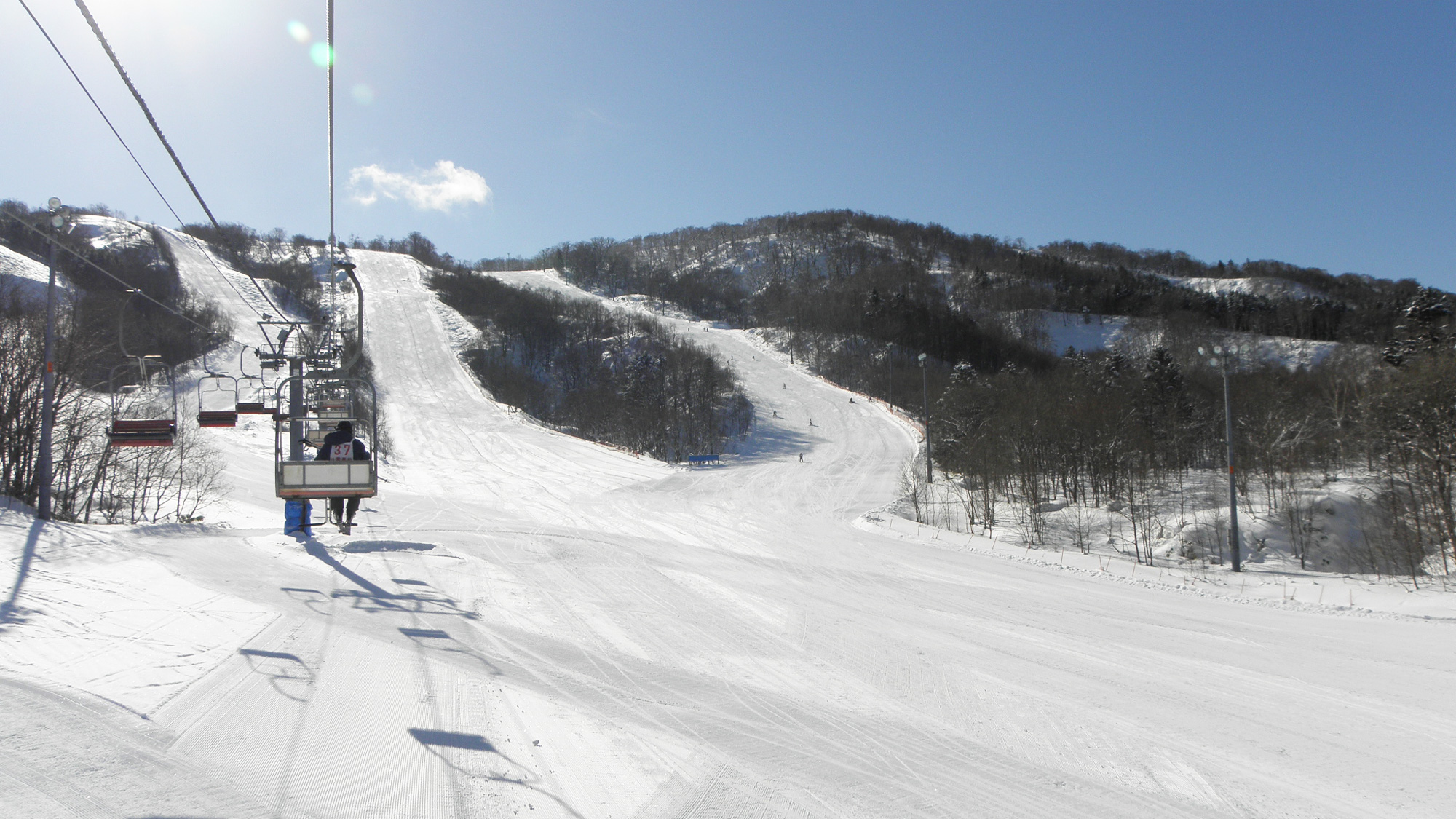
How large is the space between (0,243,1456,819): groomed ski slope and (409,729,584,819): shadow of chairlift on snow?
0.09 feet

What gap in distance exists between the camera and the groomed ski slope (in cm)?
460

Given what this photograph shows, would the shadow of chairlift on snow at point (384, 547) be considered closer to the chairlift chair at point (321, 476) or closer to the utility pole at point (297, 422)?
the chairlift chair at point (321, 476)

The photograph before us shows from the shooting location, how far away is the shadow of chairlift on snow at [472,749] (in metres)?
4.56

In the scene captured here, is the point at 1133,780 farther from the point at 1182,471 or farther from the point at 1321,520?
the point at 1182,471

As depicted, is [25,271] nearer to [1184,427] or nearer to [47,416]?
[47,416]

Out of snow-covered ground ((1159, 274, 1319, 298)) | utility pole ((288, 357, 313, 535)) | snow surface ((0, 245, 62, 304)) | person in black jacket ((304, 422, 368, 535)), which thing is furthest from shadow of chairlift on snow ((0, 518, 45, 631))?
snow-covered ground ((1159, 274, 1319, 298))

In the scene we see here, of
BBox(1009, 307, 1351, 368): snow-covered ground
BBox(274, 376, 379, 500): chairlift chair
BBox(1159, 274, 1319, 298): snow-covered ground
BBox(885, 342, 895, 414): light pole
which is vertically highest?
BBox(1159, 274, 1319, 298): snow-covered ground

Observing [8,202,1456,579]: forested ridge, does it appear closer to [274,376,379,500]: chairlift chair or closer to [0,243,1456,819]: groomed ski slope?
[274,376,379,500]: chairlift chair

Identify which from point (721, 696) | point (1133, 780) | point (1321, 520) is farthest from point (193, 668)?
point (1321, 520)

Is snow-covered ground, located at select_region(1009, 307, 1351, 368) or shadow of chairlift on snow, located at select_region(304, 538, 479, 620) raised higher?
snow-covered ground, located at select_region(1009, 307, 1351, 368)

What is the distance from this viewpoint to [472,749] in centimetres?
502

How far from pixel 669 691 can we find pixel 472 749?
2.13 metres

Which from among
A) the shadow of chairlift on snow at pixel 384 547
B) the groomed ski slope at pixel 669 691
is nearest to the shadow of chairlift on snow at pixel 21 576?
the groomed ski slope at pixel 669 691

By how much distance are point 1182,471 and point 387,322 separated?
295ft
